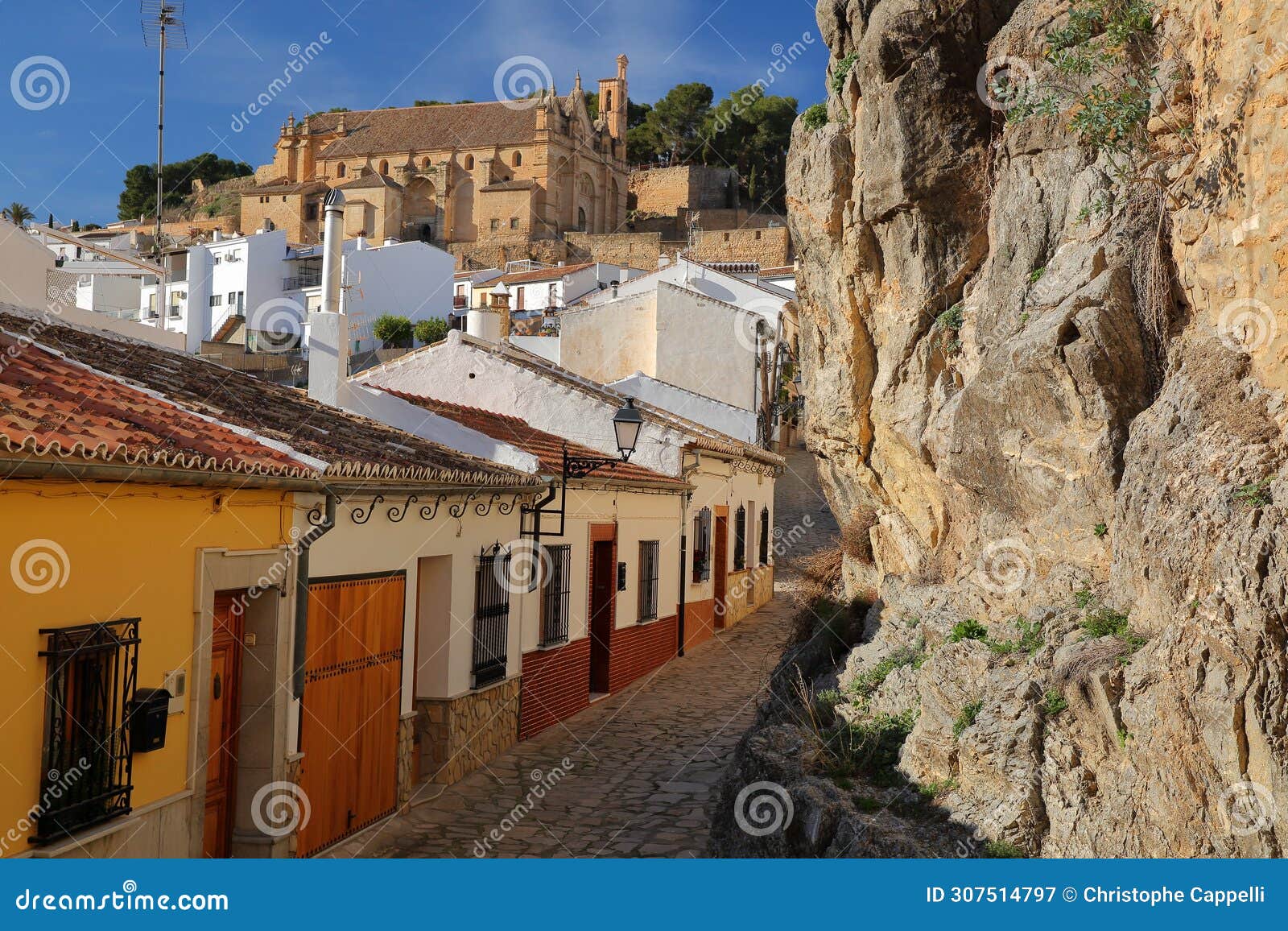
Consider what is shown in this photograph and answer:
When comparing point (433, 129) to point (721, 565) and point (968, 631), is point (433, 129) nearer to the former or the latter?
point (721, 565)

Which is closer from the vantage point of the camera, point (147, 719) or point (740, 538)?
point (147, 719)

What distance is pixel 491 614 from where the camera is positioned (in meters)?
11.6

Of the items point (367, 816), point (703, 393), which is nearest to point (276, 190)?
point (703, 393)

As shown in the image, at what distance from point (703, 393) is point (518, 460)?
14882 millimetres

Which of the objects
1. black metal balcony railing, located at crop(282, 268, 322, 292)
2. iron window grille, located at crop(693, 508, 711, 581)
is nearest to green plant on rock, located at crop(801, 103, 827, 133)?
iron window grille, located at crop(693, 508, 711, 581)

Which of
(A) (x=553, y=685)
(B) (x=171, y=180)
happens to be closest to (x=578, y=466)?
(A) (x=553, y=685)

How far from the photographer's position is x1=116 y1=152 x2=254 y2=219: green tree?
283 feet

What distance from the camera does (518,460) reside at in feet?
43.0

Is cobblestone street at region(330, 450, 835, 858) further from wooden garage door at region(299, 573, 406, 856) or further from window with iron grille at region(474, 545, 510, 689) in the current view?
window with iron grille at region(474, 545, 510, 689)

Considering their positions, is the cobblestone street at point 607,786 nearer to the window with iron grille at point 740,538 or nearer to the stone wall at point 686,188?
the window with iron grille at point 740,538

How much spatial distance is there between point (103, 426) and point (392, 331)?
39456 millimetres

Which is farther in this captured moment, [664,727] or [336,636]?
[664,727]

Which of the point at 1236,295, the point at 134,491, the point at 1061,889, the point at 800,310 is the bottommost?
the point at 1061,889

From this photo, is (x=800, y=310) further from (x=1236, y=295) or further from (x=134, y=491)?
(x=134, y=491)
